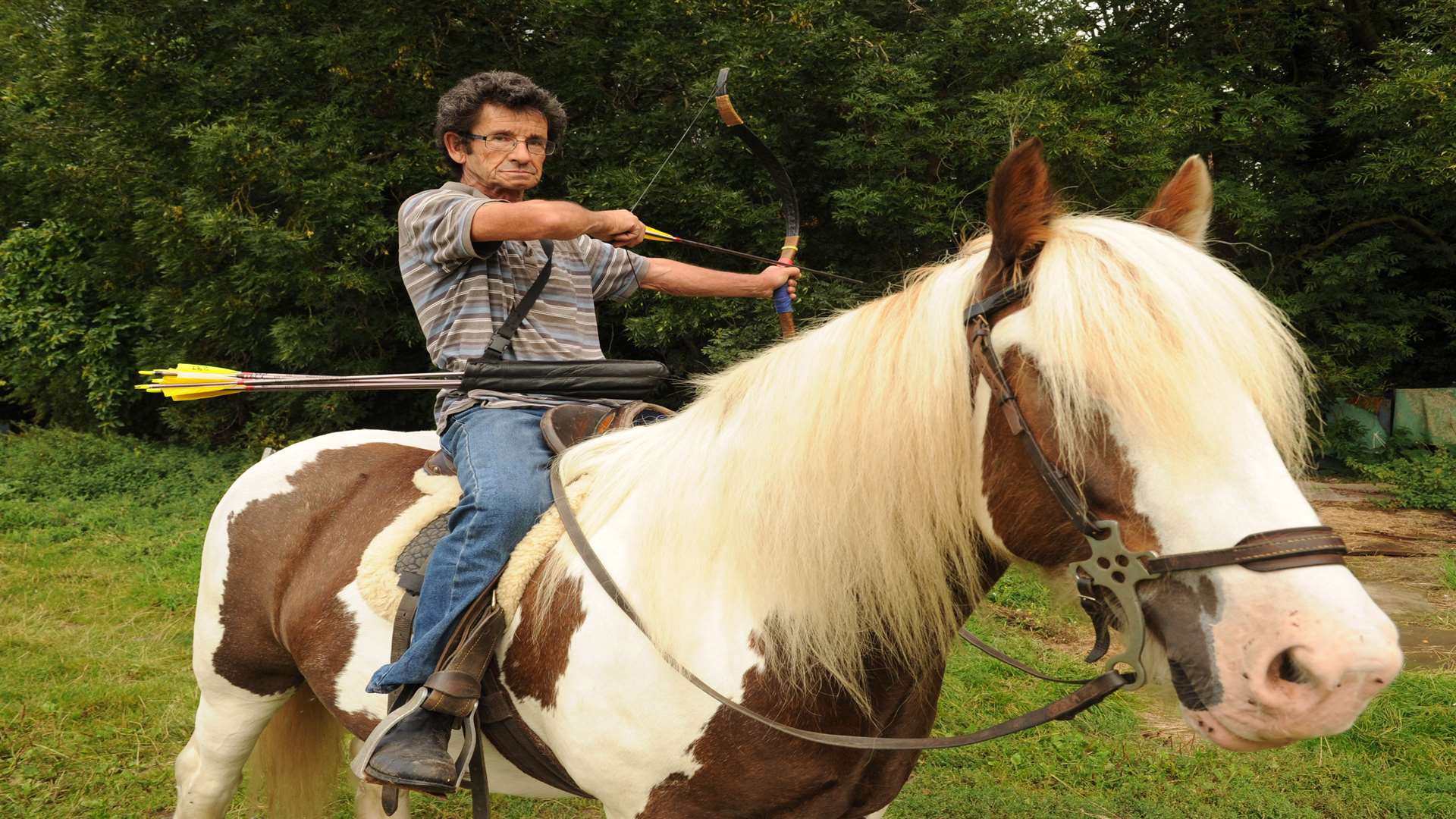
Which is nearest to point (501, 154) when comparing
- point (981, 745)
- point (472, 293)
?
point (472, 293)

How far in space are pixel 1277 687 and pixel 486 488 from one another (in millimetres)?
1620

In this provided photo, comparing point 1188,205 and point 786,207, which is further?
point 786,207

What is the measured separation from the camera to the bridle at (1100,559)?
1.22 meters

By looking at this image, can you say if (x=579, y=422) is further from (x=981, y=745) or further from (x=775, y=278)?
(x=981, y=745)

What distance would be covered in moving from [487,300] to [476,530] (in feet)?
2.17

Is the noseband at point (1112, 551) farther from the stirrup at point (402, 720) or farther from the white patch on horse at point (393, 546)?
the white patch on horse at point (393, 546)

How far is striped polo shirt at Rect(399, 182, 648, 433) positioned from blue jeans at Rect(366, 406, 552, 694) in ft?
0.64

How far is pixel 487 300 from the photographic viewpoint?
241cm

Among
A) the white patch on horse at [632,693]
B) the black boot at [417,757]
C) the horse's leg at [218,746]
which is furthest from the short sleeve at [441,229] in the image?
the horse's leg at [218,746]

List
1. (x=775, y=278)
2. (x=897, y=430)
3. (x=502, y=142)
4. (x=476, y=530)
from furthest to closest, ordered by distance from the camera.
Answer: (x=775, y=278), (x=502, y=142), (x=476, y=530), (x=897, y=430)

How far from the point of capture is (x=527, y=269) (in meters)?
2.55

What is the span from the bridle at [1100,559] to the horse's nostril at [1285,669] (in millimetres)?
120

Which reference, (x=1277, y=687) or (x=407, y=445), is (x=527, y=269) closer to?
(x=407, y=445)

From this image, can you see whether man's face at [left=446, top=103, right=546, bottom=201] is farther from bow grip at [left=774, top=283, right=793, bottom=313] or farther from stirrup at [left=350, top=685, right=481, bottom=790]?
stirrup at [left=350, top=685, right=481, bottom=790]
